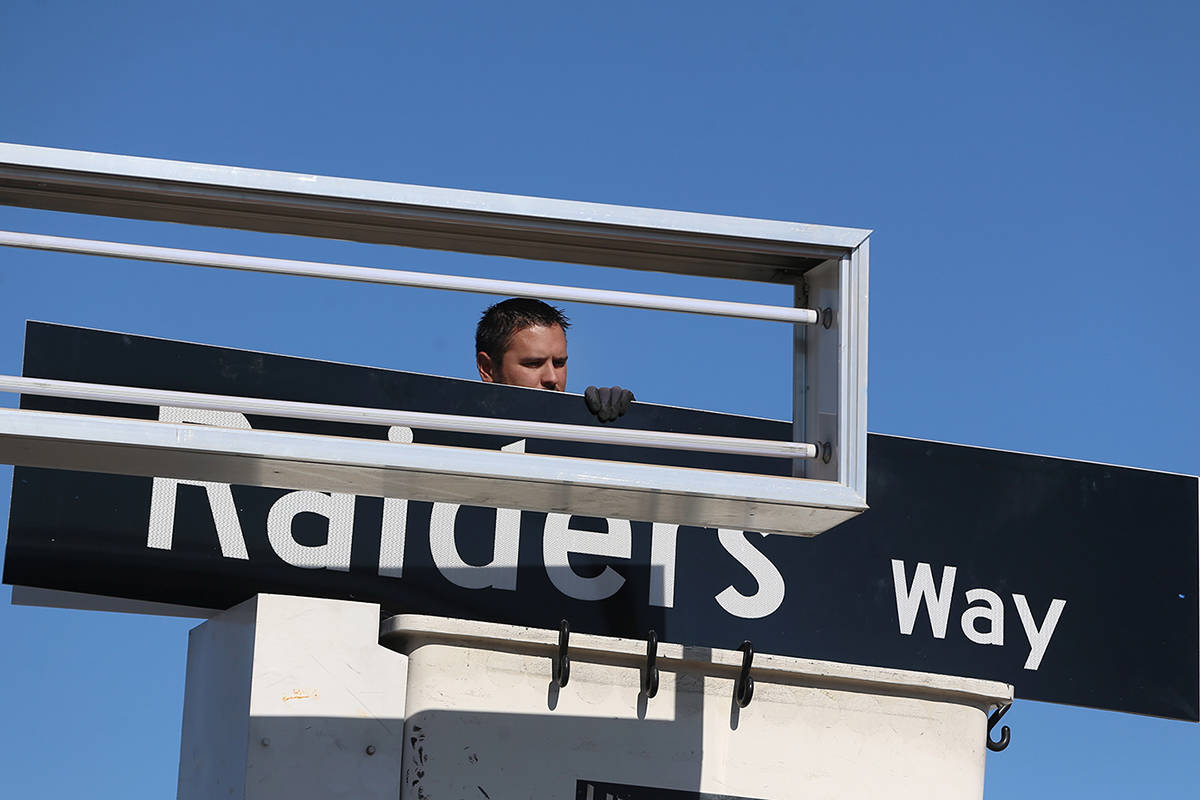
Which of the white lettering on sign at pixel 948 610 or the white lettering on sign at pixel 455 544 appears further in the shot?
the white lettering on sign at pixel 948 610

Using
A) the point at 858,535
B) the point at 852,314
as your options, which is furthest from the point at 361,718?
the point at 858,535

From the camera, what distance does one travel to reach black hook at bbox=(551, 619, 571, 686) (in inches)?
156

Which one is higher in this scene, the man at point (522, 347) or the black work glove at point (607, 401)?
the man at point (522, 347)

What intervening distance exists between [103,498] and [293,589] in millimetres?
636

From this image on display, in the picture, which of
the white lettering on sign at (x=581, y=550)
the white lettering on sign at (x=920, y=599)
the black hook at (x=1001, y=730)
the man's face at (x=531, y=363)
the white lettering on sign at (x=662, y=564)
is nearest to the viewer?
the black hook at (x=1001, y=730)

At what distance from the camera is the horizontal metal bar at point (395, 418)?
10.8 ft

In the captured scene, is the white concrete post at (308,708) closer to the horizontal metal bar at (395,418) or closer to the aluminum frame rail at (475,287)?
the aluminum frame rail at (475,287)

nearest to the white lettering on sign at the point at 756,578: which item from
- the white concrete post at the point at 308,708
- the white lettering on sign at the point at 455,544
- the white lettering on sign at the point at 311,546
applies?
the white lettering on sign at the point at 455,544

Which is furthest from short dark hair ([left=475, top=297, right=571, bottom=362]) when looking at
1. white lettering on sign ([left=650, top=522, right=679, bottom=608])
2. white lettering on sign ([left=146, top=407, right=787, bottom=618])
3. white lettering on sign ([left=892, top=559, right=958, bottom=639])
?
white lettering on sign ([left=892, top=559, right=958, bottom=639])

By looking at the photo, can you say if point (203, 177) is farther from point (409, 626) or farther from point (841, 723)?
point (841, 723)

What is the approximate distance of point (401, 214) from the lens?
3.46 m

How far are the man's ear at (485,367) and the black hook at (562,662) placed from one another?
1599mm

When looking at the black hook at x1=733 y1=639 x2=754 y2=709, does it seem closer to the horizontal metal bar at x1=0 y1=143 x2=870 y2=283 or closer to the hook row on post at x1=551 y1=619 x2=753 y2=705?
the hook row on post at x1=551 y1=619 x2=753 y2=705

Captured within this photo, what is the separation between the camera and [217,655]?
4.33 m
